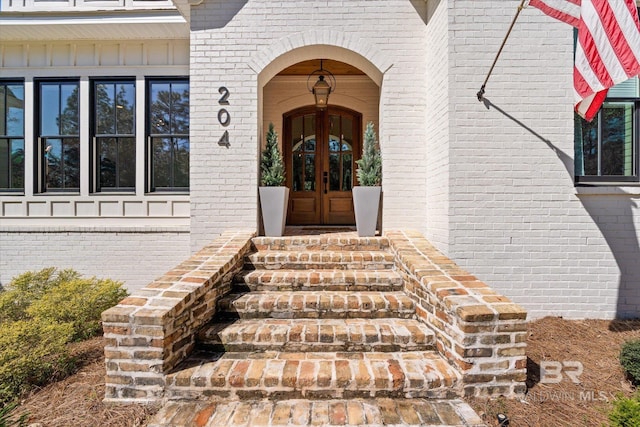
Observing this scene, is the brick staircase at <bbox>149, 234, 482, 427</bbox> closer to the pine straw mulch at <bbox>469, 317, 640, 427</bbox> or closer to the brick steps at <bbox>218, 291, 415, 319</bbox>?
the brick steps at <bbox>218, 291, 415, 319</bbox>

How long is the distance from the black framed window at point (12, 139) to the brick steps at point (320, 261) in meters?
4.35

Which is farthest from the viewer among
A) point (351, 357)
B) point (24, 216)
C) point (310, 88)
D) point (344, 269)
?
point (310, 88)

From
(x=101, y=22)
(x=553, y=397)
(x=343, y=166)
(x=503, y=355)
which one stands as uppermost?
(x=101, y=22)

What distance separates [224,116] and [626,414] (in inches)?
168

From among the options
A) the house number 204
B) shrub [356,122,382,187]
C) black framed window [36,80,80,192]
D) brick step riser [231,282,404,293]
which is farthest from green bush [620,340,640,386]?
black framed window [36,80,80,192]

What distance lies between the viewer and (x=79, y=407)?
82.4 inches

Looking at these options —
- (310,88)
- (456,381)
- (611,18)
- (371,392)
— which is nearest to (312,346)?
(371,392)

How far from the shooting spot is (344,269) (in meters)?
3.36

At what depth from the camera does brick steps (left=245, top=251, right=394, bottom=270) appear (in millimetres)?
3371

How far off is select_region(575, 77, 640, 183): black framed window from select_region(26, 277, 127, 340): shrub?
5.35 m

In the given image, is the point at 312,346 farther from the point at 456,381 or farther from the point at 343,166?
the point at 343,166

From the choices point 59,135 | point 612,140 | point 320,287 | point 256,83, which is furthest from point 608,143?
point 59,135

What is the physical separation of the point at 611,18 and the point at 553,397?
112 inches

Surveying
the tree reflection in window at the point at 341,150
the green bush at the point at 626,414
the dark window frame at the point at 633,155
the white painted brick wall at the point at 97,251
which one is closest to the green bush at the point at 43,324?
the white painted brick wall at the point at 97,251
